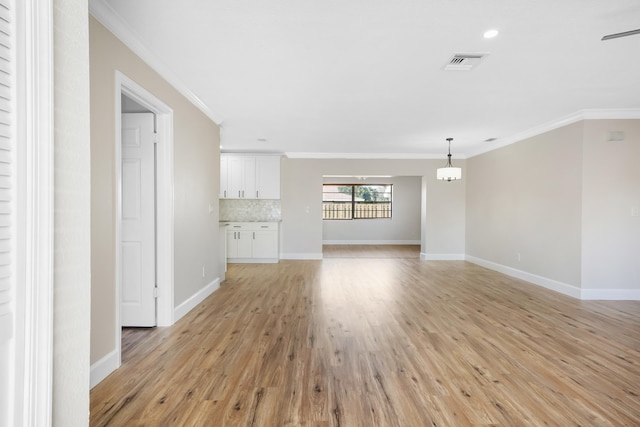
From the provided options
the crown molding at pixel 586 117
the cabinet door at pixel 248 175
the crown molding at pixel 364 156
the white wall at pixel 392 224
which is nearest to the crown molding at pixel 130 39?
the cabinet door at pixel 248 175

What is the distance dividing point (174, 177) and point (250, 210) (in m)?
4.44

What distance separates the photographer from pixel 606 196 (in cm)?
441

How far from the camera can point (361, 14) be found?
7.31 ft

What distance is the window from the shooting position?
37.4 ft

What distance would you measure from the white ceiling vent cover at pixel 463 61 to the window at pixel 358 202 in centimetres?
835

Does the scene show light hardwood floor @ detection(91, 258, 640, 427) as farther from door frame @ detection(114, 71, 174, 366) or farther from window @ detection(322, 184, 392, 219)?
window @ detection(322, 184, 392, 219)

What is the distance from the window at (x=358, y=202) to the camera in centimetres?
1141

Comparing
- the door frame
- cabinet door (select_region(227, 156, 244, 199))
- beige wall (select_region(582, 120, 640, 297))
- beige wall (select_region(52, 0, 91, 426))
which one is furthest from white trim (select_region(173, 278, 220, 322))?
beige wall (select_region(582, 120, 640, 297))

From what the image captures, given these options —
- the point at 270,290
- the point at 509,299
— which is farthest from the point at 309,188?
the point at 509,299

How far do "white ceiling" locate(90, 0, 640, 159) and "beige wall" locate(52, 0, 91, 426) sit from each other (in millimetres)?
1341

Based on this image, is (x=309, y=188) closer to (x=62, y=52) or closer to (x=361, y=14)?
(x=361, y=14)

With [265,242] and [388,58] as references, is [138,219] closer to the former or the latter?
[388,58]

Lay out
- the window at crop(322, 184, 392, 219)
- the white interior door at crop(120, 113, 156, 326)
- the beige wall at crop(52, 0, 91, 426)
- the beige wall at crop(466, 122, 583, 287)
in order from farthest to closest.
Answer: the window at crop(322, 184, 392, 219) → the beige wall at crop(466, 122, 583, 287) → the white interior door at crop(120, 113, 156, 326) → the beige wall at crop(52, 0, 91, 426)

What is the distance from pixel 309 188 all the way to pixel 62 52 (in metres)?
6.77
